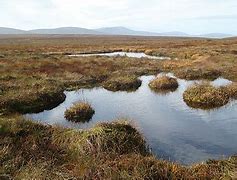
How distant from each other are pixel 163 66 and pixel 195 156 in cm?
3305

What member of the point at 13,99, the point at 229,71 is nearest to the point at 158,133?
the point at 13,99

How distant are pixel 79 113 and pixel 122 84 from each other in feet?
39.6

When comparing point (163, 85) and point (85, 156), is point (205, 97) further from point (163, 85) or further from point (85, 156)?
point (85, 156)

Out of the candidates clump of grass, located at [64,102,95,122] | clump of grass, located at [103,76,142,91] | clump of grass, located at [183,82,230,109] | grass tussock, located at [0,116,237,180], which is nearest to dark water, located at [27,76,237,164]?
clump of grass, located at [64,102,95,122]

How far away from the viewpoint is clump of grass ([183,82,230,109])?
27.2m

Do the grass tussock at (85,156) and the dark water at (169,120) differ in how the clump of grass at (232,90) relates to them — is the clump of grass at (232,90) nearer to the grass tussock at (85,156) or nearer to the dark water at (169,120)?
the dark water at (169,120)

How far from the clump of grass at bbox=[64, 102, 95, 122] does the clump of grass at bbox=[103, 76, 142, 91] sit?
10.5m

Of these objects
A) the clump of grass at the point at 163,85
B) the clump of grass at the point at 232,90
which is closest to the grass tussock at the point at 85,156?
the clump of grass at the point at 232,90

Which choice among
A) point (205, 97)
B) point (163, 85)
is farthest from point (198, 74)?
point (205, 97)

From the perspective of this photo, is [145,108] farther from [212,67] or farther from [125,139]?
[212,67]

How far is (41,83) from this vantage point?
108ft

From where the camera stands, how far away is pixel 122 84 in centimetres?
3575

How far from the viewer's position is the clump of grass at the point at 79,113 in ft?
78.6

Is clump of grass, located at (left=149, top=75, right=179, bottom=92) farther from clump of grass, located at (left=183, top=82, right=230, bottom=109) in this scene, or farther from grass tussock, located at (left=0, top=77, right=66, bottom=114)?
grass tussock, located at (left=0, top=77, right=66, bottom=114)
